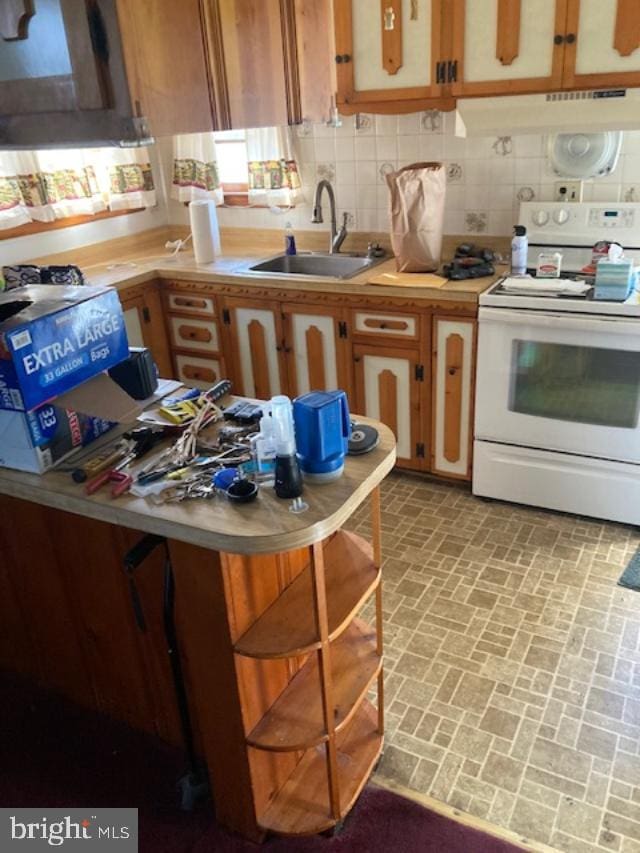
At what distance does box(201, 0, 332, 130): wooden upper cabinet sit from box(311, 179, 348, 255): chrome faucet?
237 cm

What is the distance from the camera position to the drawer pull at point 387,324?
3.00 meters

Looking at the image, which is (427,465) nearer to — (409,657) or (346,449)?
(409,657)

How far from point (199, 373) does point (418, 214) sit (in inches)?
57.8

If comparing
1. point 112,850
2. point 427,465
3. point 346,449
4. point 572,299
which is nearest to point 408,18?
point 572,299

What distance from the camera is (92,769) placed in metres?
1.91

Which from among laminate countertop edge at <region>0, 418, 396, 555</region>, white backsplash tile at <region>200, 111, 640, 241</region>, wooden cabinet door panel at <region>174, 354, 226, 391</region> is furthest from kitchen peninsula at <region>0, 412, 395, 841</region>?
white backsplash tile at <region>200, 111, 640, 241</region>

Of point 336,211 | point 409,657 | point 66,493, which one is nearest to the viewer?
point 66,493

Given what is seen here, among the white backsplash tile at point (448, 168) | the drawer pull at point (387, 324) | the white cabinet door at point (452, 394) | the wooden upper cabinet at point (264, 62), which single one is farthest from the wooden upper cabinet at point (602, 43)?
the wooden upper cabinet at point (264, 62)

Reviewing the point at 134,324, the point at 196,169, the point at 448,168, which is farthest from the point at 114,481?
the point at 196,169

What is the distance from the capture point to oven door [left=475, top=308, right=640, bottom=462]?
2.59 metres

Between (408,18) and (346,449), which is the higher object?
(408,18)

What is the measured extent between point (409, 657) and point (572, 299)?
1.44 metres

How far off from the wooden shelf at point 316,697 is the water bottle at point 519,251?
5.77 feet

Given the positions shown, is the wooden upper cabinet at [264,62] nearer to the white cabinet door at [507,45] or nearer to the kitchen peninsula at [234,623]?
the kitchen peninsula at [234,623]
